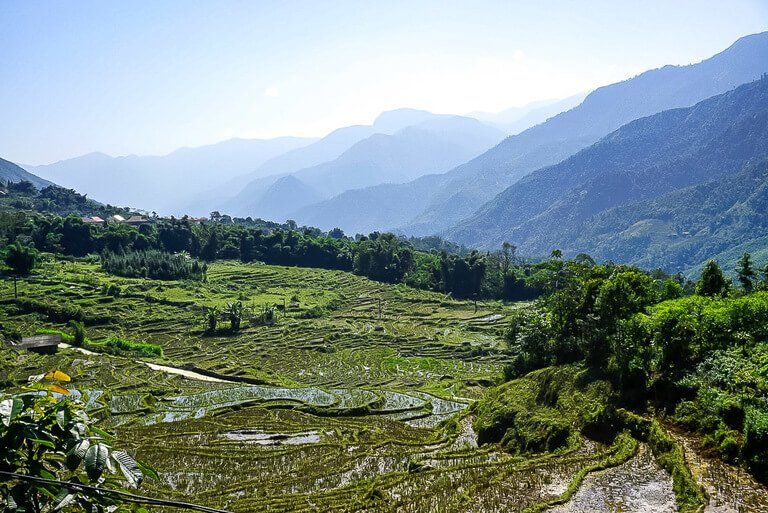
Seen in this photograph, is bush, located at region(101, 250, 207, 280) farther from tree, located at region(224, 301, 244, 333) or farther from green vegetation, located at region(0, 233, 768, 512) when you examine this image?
tree, located at region(224, 301, 244, 333)

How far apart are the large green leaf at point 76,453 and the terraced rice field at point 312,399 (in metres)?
0.49

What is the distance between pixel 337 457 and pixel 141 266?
76939mm

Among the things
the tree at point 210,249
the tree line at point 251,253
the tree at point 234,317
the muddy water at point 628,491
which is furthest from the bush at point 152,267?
the muddy water at point 628,491

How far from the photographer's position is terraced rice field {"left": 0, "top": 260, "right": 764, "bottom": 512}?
1614cm

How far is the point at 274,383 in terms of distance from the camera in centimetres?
4172

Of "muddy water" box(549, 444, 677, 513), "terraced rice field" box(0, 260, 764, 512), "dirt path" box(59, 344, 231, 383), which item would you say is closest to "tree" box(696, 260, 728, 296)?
"terraced rice field" box(0, 260, 764, 512)

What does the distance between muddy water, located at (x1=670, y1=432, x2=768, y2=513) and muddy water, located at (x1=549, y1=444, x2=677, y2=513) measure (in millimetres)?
823

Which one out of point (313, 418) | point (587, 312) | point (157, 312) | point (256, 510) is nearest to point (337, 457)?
point (256, 510)

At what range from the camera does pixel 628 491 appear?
14.0 m

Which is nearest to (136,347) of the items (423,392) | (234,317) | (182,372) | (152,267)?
(182,372)

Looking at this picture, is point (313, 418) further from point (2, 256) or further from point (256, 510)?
point (2, 256)

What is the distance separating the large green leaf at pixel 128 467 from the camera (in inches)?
117

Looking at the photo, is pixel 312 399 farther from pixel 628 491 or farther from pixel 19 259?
pixel 19 259

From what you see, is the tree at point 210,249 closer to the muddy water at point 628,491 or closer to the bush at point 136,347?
the bush at point 136,347
